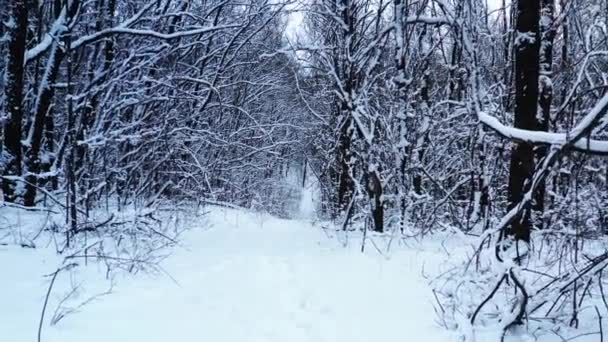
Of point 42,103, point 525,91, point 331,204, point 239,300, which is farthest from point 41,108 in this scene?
point 331,204

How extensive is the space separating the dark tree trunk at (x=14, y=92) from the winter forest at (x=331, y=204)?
0.03 meters

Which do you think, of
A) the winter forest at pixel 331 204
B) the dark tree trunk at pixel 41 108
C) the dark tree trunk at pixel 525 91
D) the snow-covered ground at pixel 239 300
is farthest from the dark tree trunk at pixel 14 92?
the dark tree trunk at pixel 525 91

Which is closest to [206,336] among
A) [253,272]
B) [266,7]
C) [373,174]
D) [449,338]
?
[449,338]

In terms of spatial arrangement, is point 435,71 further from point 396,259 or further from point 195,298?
point 195,298

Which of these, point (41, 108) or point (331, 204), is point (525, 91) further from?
point (331, 204)

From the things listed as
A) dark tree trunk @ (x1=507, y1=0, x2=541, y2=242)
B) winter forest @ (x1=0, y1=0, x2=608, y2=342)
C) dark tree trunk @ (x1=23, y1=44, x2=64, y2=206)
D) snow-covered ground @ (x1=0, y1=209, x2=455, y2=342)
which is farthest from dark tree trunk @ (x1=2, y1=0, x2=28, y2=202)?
dark tree trunk @ (x1=507, y1=0, x2=541, y2=242)

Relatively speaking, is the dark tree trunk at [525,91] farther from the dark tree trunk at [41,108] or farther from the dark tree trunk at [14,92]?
the dark tree trunk at [14,92]

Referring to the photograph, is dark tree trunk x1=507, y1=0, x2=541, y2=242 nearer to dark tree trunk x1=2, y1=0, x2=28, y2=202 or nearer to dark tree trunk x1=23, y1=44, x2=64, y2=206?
dark tree trunk x1=23, y1=44, x2=64, y2=206

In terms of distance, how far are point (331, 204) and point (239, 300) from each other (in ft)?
32.0

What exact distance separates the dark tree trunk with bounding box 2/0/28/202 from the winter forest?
0.09 feet

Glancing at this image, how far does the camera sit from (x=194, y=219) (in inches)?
382

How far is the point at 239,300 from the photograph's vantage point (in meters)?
4.12

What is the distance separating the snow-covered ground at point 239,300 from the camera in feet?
10.3

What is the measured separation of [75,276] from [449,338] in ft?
10.7
